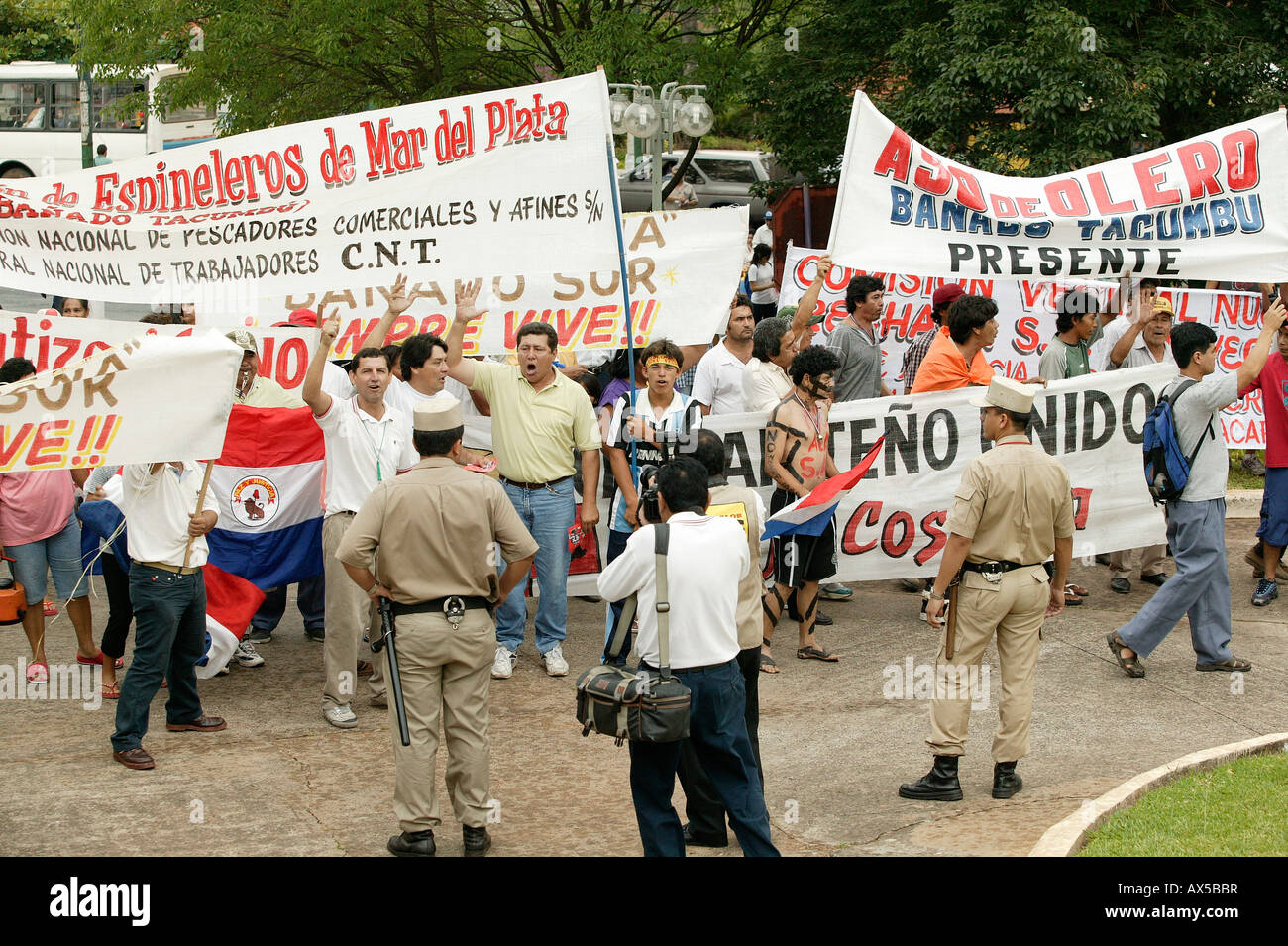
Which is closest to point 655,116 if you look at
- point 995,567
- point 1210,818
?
point 995,567

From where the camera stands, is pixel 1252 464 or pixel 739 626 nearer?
pixel 739 626

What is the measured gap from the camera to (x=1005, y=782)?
6.41 m

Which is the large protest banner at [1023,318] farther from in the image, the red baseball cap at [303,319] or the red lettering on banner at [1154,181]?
the red baseball cap at [303,319]

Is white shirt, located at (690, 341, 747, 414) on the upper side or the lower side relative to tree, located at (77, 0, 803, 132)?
lower

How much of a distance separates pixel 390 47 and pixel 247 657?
38.8 ft

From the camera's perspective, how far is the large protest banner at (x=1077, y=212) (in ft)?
27.0

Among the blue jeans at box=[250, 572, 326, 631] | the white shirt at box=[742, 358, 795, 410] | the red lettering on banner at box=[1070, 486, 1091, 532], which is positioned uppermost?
the white shirt at box=[742, 358, 795, 410]

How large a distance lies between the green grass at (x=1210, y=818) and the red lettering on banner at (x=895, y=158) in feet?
12.3

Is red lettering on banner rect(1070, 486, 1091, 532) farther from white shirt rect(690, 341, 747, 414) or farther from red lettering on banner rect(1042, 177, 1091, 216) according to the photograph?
white shirt rect(690, 341, 747, 414)

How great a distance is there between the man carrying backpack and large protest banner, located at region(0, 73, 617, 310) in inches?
131

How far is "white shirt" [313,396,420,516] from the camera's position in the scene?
24.7 ft

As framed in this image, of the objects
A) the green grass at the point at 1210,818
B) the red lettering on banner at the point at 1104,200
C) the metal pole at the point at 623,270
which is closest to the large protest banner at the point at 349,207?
the metal pole at the point at 623,270

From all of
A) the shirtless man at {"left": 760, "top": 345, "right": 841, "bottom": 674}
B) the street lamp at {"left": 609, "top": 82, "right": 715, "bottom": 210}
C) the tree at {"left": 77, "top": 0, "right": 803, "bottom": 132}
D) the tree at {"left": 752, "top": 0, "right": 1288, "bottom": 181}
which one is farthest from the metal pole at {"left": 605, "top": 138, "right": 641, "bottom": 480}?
the tree at {"left": 77, "top": 0, "right": 803, "bottom": 132}

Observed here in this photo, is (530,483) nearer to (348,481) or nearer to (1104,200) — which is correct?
(348,481)
